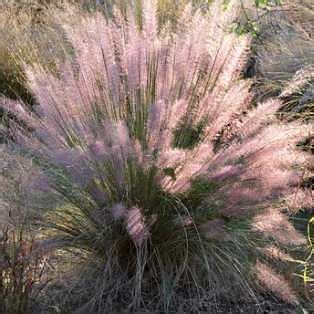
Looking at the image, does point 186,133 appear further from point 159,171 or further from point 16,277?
point 16,277

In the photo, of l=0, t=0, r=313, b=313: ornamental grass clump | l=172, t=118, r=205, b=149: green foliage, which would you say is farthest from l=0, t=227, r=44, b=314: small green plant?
l=172, t=118, r=205, b=149: green foliage

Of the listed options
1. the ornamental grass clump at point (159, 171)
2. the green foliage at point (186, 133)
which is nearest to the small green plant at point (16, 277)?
the ornamental grass clump at point (159, 171)

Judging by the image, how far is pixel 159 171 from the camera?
308 centimetres

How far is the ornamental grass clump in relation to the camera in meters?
3.00

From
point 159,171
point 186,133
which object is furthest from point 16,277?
point 186,133

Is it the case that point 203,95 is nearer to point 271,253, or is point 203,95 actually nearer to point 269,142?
point 269,142

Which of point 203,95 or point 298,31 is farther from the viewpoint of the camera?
point 298,31

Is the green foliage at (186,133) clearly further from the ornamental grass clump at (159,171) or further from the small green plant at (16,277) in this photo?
the small green plant at (16,277)

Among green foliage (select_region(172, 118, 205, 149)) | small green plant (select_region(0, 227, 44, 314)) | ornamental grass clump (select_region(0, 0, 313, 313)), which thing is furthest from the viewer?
green foliage (select_region(172, 118, 205, 149))

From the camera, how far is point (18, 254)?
2.90m

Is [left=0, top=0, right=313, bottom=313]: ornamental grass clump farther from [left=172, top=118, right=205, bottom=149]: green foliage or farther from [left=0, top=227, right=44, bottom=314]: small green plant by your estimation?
[left=0, top=227, right=44, bottom=314]: small green plant

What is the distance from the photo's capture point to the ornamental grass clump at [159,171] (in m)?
3.00

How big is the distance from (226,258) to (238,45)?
120 cm

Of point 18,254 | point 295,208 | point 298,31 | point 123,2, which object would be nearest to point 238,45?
point 295,208
